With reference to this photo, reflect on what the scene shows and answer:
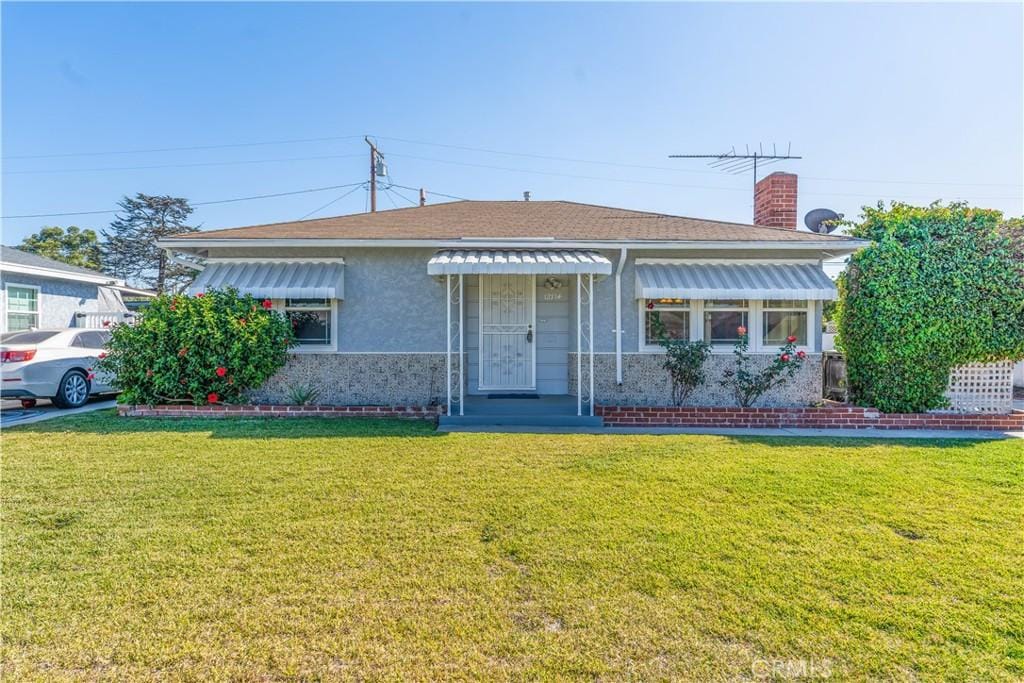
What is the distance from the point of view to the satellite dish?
13742 millimetres

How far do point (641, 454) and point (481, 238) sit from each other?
234 inches

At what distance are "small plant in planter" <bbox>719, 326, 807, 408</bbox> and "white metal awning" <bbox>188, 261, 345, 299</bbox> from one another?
9.10 meters

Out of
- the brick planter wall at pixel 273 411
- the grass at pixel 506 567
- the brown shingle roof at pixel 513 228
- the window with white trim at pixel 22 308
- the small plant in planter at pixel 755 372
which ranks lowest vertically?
the grass at pixel 506 567

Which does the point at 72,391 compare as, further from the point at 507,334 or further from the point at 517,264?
the point at 517,264

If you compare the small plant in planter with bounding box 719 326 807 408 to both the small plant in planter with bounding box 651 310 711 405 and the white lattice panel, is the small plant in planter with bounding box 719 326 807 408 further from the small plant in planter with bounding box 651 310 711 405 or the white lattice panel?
the white lattice panel

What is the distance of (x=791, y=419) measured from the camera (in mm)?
10367

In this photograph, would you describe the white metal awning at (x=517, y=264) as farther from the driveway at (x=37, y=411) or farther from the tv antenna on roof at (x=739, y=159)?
the tv antenna on roof at (x=739, y=159)

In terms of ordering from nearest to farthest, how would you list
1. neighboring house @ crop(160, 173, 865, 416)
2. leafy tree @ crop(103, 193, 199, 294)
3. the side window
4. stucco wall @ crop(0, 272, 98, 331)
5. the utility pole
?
neighboring house @ crop(160, 173, 865, 416) → the side window → stucco wall @ crop(0, 272, 98, 331) → the utility pole → leafy tree @ crop(103, 193, 199, 294)

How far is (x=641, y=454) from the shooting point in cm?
783

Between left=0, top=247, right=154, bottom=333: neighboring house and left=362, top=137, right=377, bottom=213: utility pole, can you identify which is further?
left=362, top=137, right=377, bottom=213: utility pole

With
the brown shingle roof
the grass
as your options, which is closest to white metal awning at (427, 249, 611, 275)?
the brown shingle roof

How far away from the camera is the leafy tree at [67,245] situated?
4228cm

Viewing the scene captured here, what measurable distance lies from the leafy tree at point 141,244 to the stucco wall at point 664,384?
1903 inches

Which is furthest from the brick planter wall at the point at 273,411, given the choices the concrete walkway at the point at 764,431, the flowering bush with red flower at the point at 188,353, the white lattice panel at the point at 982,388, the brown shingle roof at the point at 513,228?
the white lattice panel at the point at 982,388
